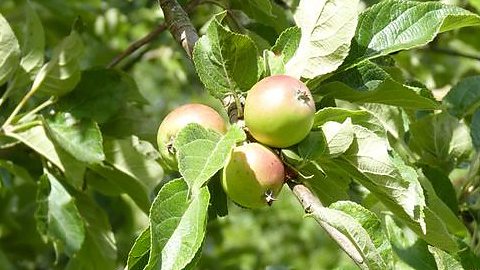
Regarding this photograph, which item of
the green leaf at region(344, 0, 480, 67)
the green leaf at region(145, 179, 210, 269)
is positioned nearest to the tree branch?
the green leaf at region(145, 179, 210, 269)

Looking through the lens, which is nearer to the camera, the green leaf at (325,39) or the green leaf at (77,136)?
the green leaf at (325,39)

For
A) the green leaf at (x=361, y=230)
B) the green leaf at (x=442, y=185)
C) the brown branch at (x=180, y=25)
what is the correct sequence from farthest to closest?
1. the green leaf at (x=442, y=185)
2. the brown branch at (x=180, y=25)
3. the green leaf at (x=361, y=230)

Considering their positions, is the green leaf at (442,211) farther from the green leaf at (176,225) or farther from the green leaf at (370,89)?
the green leaf at (176,225)

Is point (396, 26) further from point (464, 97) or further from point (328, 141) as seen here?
point (464, 97)

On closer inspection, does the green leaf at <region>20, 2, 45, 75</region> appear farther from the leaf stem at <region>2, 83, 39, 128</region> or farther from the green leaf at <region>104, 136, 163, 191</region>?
the green leaf at <region>104, 136, 163, 191</region>

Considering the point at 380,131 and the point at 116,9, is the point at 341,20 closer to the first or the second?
the point at 380,131

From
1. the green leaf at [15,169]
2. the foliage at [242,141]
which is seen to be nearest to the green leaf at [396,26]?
the foliage at [242,141]

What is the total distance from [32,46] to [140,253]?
0.59 meters

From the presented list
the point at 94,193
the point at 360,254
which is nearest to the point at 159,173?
the point at 360,254

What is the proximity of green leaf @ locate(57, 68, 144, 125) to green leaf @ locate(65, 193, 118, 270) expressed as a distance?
155 millimetres

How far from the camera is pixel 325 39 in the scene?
1058 millimetres

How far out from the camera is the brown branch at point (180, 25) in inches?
44.3

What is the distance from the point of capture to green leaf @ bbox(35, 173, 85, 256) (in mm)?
1420

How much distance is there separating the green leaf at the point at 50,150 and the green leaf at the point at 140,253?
439 mm
